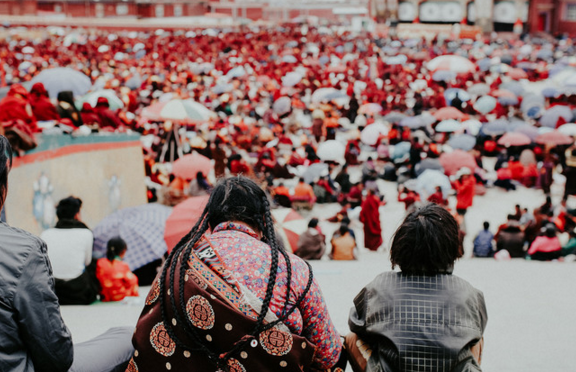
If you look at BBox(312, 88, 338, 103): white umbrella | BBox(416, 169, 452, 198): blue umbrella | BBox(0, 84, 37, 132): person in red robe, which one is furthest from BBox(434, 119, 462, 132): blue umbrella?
BBox(0, 84, 37, 132): person in red robe

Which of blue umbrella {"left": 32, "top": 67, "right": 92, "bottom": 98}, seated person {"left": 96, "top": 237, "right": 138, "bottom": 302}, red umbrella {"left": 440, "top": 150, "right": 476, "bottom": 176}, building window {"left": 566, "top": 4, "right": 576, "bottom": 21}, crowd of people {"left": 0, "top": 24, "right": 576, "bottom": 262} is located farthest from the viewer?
building window {"left": 566, "top": 4, "right": 576, "bottom": 21}

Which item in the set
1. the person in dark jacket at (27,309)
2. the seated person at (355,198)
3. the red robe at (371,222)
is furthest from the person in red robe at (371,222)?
the person in dark jacket at (27,309)

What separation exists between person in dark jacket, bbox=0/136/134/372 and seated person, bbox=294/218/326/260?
6077 mm

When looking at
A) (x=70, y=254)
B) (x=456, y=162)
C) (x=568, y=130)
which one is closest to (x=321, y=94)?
(x=568, y=130)

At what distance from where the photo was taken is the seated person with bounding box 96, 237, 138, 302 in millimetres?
5320

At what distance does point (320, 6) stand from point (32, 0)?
90.1ft

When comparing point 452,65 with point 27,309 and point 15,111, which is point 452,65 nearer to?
point 15,111

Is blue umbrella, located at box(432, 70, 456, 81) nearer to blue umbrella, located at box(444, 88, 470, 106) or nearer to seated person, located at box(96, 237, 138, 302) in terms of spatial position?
blue umbrella, located at box(444, 88, 470, 106)

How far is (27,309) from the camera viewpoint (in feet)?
6.32

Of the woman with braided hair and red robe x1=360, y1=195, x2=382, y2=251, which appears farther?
red robe x1=360, y1=195, x2=382, y2=251

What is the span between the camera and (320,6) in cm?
6231

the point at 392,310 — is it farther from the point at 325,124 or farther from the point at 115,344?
the point at 325,124

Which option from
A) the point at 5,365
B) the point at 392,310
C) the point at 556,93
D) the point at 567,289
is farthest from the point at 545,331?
the point at 556,93

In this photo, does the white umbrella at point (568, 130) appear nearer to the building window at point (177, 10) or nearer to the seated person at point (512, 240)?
the seated person at point (512, 240)
